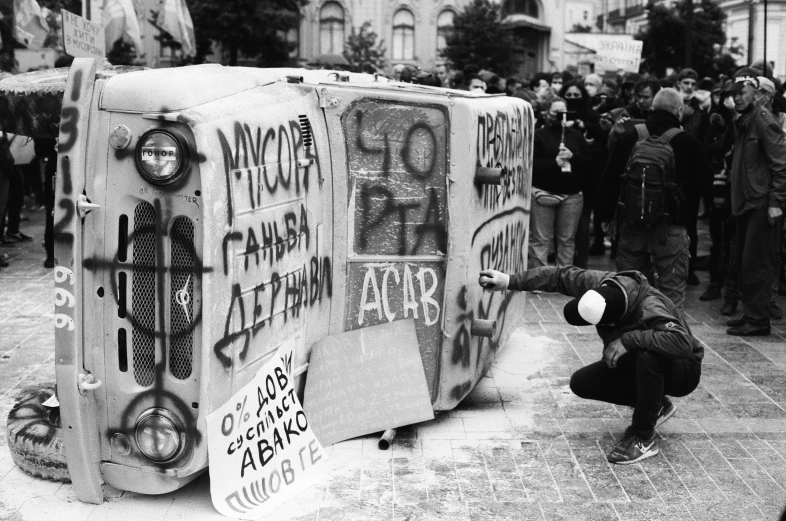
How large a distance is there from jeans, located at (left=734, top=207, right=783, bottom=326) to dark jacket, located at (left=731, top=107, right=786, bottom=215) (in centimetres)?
13

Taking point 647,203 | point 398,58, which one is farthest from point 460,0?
point 647,203

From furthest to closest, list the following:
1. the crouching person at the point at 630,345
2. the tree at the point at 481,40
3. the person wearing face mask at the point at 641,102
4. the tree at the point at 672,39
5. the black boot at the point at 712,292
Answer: the tree at the point at 481,40 < the tree at the point at 672,39 < the person wearing face mask at the point at 641,102 < the black boot at the point at 712,292 < the crouching person at the point at 630,345

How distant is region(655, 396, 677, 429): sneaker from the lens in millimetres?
6031

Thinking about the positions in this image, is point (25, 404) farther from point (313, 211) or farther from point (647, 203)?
point (647, 203)

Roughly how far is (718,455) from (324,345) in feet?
7.53

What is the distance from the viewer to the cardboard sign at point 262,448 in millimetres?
4824

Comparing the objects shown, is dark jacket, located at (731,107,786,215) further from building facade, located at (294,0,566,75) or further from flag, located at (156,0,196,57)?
building facade, located at (294,0,566,75)

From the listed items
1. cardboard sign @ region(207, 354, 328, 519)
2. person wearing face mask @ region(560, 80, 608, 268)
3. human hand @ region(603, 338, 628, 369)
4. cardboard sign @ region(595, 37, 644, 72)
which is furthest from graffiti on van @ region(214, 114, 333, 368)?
cardboard sign @ region(595, 37, 644, 72)

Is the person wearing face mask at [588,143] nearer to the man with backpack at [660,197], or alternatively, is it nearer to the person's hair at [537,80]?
the man with backpack at [660,197]

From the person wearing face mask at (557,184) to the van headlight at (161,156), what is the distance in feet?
18.0

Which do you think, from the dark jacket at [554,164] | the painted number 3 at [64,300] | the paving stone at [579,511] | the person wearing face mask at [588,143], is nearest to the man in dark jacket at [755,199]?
the dark jacket at [554,164]

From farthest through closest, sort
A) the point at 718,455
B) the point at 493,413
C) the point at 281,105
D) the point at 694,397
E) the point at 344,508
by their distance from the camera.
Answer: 1. the point at 694,397
2. the point at 493,413
3. the point at 718,455
4. the point at 281,105
5. the point at 344,508

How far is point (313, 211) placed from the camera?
557cm

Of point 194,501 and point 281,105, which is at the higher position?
point 281,105
